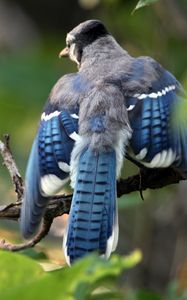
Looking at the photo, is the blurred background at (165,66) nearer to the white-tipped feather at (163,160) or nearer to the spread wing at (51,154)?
the spread wing at (51,154)

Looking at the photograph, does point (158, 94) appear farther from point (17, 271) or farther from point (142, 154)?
point (17, 271)

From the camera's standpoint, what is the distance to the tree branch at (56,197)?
2.96 m

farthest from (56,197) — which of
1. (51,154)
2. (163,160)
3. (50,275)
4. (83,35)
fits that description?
(50,275)

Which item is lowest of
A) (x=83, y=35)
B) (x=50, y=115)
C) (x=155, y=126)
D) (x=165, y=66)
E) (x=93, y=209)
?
(x=165, y=66)

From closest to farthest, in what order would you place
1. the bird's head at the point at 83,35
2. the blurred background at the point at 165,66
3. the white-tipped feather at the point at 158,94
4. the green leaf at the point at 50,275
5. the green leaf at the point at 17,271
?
the green leaf at the point at 50,275 → the green leaf at the point at 17,271 → the white-tipped feather at the point at 158,94 → the bird's head at the point at 83,35 → the blurred background at the point at 165,66

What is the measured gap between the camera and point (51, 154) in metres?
3.02

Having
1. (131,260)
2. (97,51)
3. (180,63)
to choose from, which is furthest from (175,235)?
(131,260)

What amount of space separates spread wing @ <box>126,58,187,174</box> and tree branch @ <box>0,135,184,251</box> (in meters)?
0.12

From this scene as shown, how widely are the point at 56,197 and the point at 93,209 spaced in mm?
274

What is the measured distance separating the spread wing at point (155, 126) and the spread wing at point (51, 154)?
0.21 meters

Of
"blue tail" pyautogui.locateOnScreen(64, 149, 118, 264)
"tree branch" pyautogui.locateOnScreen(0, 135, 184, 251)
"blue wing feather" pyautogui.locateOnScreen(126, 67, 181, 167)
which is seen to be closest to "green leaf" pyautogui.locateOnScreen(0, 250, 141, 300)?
"blue tail" pyautogui.locateOnScreen(64, 149, 118, 264)

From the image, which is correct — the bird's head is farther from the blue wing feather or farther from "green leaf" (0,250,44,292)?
"green leaf" (0,250,44,292)

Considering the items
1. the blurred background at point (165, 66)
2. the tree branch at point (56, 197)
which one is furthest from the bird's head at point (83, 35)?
the blurred background at point (165, 66)

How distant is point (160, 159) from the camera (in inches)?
116
